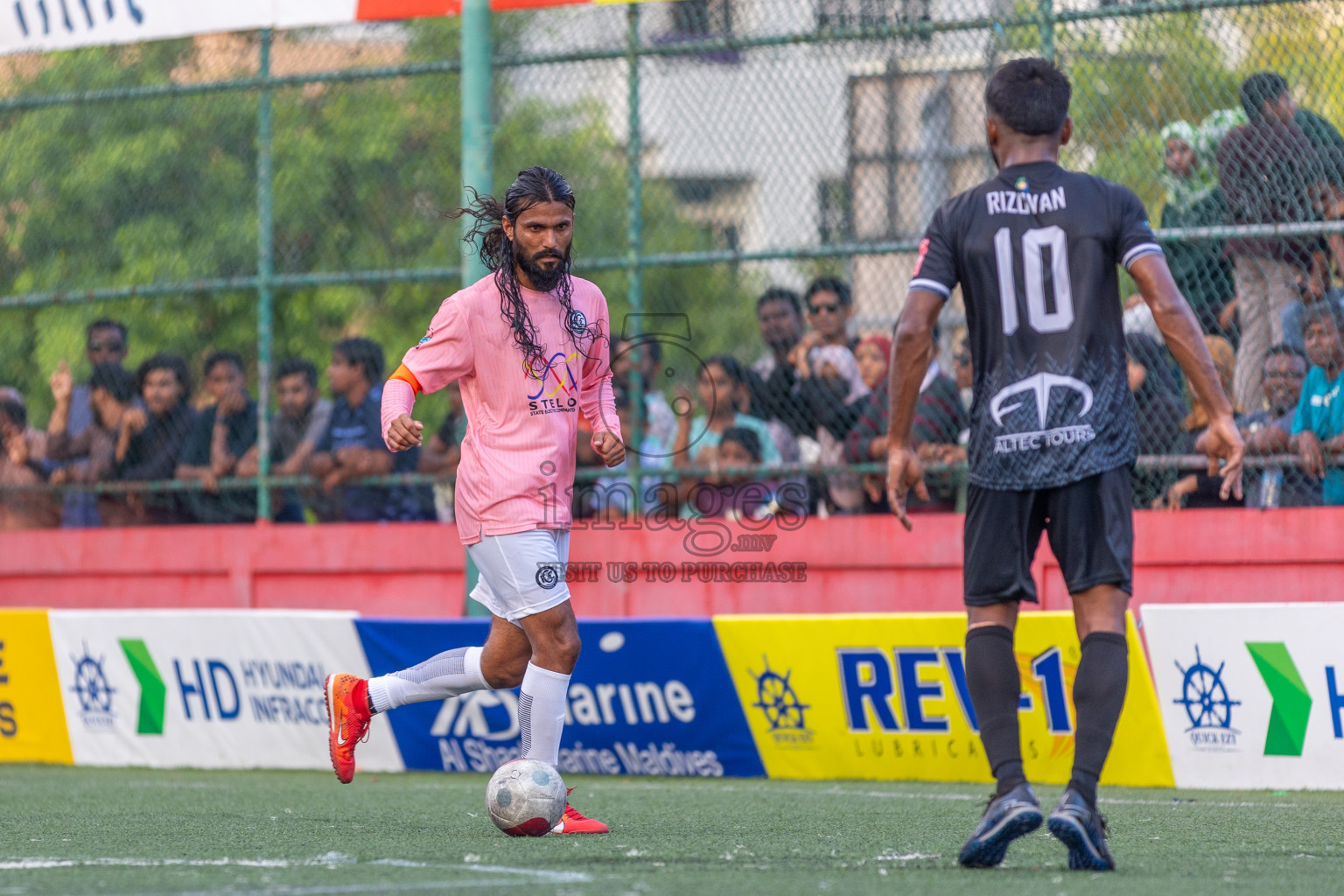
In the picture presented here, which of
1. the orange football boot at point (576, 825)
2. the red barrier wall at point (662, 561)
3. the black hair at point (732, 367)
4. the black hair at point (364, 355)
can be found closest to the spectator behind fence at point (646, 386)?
the black hair at point (732, 367)

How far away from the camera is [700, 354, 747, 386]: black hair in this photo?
9.60 metres

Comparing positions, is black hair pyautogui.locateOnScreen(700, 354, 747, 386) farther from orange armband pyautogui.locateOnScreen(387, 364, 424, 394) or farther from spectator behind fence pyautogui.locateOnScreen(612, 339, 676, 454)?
orange armband pyautogui.locateOnScreen(387, 364, 424, 394)

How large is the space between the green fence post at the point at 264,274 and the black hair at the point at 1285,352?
18.7 ft

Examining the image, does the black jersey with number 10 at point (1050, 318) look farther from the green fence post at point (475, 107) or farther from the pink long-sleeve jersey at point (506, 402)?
the green fence post at point (475, 107)

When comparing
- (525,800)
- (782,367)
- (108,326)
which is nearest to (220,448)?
(108,326)

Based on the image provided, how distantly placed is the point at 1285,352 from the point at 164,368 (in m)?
6.68

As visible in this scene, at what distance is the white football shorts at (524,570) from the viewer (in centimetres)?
573

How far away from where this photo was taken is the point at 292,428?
33.9 ft

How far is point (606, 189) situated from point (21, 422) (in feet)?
13.7

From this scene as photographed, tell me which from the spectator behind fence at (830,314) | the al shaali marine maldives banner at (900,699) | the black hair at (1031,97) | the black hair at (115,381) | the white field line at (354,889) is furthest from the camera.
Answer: the black hair at (115,381)

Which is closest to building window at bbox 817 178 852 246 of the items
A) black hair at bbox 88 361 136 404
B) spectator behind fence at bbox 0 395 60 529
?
black hair at bbox 88 361 136 404

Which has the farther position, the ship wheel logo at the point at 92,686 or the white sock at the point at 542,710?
the ship wheel logo at the point at 92,686

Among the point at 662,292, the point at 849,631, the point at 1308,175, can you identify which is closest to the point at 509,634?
the point at 849,631

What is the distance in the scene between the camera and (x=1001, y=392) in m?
4.74
